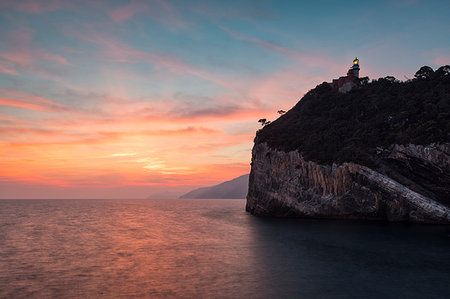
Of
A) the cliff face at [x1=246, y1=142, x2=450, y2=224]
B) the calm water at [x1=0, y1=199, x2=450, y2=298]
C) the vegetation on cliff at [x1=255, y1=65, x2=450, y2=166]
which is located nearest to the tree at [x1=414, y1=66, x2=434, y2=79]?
the vegetation on cliff at [x1=255, y1=65, x2=450, y2=166]

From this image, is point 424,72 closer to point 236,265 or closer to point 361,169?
point 361,169

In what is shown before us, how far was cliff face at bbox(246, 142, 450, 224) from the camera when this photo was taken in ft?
141

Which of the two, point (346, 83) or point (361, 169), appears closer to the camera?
point (361, 169)

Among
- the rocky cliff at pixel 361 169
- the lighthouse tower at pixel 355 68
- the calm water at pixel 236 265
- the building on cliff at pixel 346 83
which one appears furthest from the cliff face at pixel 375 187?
the lighthouse tower at pixel 355 68

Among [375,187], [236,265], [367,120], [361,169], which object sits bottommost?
[236,265]

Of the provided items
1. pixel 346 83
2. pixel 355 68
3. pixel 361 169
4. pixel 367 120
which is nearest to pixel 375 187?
pixel 361 169

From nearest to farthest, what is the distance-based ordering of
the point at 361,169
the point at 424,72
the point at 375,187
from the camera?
the point at 375,187, the point at 361,169, the point at 424,72

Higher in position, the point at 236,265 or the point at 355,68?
the point at 355,68

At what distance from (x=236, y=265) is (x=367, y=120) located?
52.2 m

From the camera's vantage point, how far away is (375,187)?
45.0 m

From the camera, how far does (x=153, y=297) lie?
16.4 m

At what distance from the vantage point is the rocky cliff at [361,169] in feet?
143

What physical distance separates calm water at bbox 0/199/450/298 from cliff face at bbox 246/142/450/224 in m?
7.46

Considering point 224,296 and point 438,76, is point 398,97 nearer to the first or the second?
point 438,76
